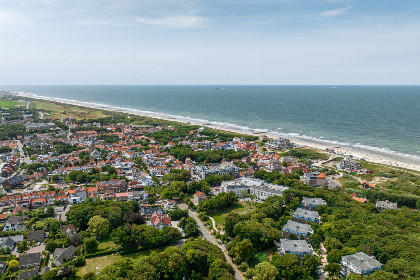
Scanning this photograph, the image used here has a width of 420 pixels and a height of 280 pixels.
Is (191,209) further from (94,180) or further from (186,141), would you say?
(186,141)

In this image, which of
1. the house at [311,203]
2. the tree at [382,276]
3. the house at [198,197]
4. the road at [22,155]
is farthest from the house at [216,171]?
the road at [22,155]

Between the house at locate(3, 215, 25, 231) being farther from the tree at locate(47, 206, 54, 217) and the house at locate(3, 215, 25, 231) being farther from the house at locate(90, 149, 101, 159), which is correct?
the house at locate(90, 149, 101, 159)

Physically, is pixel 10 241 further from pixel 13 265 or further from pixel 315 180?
pixel 315 180

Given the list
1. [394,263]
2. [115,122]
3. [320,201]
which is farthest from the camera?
[115,122]

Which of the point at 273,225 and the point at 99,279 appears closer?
the point at 99,279

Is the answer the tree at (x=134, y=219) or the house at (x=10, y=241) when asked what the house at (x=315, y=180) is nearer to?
the tree at (x=134, y=219)

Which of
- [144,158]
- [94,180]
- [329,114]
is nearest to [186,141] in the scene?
[144,158]
